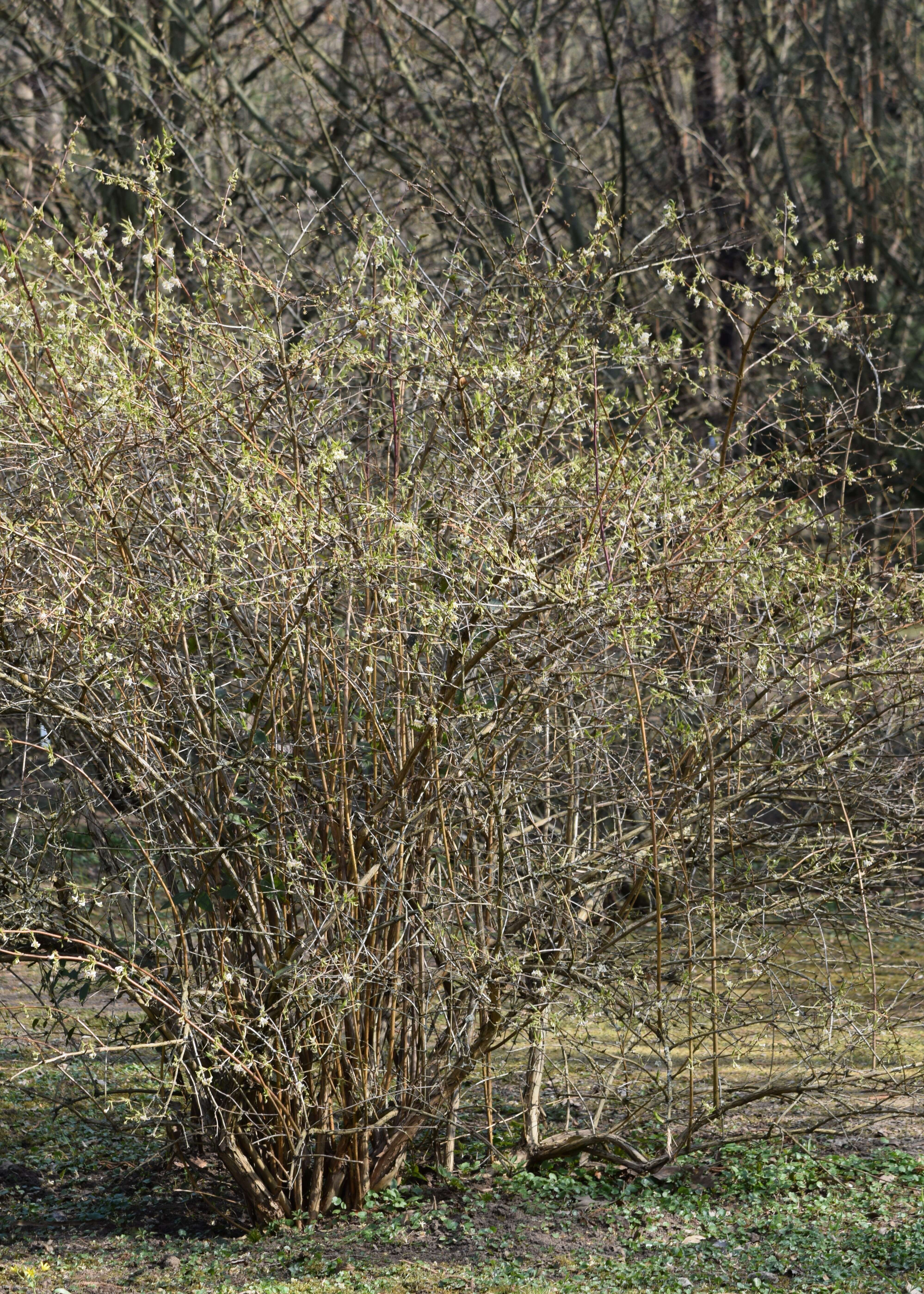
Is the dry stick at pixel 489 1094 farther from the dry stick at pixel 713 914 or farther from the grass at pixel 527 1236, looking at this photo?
the dry stick at pixel 713 914

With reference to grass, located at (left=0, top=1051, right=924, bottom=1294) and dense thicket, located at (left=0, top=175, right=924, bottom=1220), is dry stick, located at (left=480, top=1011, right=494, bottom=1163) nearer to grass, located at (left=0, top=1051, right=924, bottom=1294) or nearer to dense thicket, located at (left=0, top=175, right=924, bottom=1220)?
dense thicket, located at (left=0, top=175, right=924, bottom=1220)

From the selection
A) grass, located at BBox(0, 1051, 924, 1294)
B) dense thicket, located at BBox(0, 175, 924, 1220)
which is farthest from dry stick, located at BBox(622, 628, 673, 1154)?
grass, located at BBox(0, 1051, 924, 1294)

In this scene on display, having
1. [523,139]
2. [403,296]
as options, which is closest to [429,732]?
[403,296]

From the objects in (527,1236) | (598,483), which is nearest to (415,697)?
(598,483)

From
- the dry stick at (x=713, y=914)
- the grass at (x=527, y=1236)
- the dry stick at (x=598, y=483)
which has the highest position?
the dry stick at (x=598, y=483)

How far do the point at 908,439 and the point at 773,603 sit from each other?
2.27 ft

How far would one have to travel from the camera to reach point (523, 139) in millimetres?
11570

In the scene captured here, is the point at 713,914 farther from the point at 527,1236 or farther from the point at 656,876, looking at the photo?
the point at 527,1236

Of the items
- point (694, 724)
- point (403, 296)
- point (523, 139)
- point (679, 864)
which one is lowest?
point (679, 864)

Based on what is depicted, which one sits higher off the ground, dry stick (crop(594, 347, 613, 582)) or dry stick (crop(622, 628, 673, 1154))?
dry stick (crop(594, 347, 613, 582))

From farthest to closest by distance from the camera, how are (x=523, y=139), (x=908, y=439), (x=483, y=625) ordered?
1. (x=523, y=139)
2. (x=908, y=439)
3. (x=483, y=625)

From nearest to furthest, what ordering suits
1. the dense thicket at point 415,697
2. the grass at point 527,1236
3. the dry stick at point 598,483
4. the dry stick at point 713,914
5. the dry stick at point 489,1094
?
the dry stick at point 598,483
the dense thicket at point 415,697
the grass at point 527,1236
the dry stick at point 713,914
the dry stick at point 489,1094

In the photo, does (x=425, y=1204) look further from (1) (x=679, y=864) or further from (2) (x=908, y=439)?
(2) (x=908, y=439)

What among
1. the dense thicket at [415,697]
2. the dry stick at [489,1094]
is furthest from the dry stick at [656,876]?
the dry stick at [489,1094]
